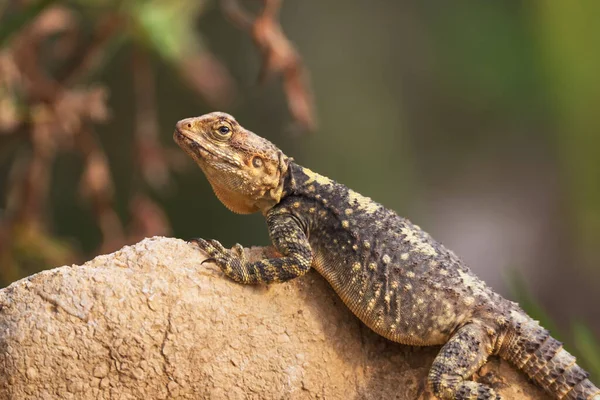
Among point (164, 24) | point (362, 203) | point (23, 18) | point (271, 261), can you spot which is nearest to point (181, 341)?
point (271, 261)

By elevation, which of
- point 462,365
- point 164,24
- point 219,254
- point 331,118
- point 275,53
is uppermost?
point 275,53


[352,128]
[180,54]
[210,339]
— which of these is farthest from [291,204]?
[352,128]

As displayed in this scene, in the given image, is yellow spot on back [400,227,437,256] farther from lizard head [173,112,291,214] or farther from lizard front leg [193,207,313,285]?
lizard head [173,112,291,214]

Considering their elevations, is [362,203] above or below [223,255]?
above

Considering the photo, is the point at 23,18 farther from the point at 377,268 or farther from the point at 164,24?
the point at 377,268

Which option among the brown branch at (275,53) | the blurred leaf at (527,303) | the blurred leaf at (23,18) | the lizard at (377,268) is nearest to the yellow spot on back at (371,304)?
the lizard at (377,268)

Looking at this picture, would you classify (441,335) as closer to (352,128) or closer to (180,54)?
(180,54)

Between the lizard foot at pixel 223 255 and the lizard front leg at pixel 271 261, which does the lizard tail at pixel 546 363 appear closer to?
the lizard front leg at pixel 271 261
